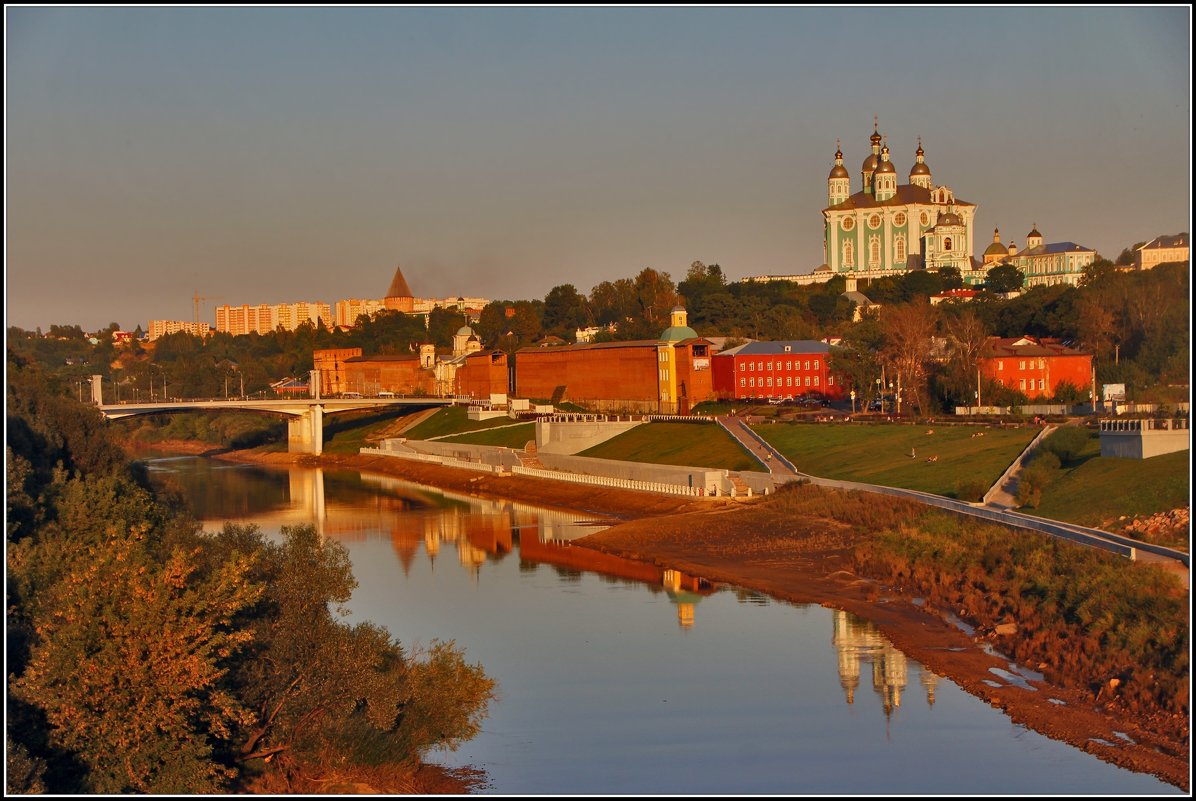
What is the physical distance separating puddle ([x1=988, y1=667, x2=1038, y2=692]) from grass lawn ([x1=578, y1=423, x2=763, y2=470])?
90.5 feet

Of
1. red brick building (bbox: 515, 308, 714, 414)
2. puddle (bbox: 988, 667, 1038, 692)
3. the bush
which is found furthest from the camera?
red brick building (bbox: 515, 308, 714, 414)

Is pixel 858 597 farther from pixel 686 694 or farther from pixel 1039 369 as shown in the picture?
pixel 1039 369

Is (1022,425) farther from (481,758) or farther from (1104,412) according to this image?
(481,758)

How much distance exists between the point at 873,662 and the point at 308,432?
229 feet

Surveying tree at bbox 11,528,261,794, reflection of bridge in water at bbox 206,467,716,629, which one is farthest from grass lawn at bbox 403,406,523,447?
tree at bbox 11,528,261,794

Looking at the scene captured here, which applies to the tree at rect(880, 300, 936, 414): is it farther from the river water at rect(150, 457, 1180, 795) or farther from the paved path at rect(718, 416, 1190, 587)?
the river water at rect(150, 457, 1180, 795)

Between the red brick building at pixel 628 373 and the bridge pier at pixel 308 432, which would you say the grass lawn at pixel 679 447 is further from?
the bridge pier at pixel 308 432

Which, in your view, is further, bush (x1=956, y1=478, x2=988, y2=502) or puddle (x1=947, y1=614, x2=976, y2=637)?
bush (x1=956, y1=478, x2=988, y2=502)

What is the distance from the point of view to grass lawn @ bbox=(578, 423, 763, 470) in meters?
55.1

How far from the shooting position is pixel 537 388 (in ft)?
318

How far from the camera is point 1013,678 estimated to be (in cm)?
2342

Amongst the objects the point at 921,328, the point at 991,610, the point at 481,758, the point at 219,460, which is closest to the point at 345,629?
the point at 481,758

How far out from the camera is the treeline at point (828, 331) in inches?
2312

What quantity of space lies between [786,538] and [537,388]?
59.0m
